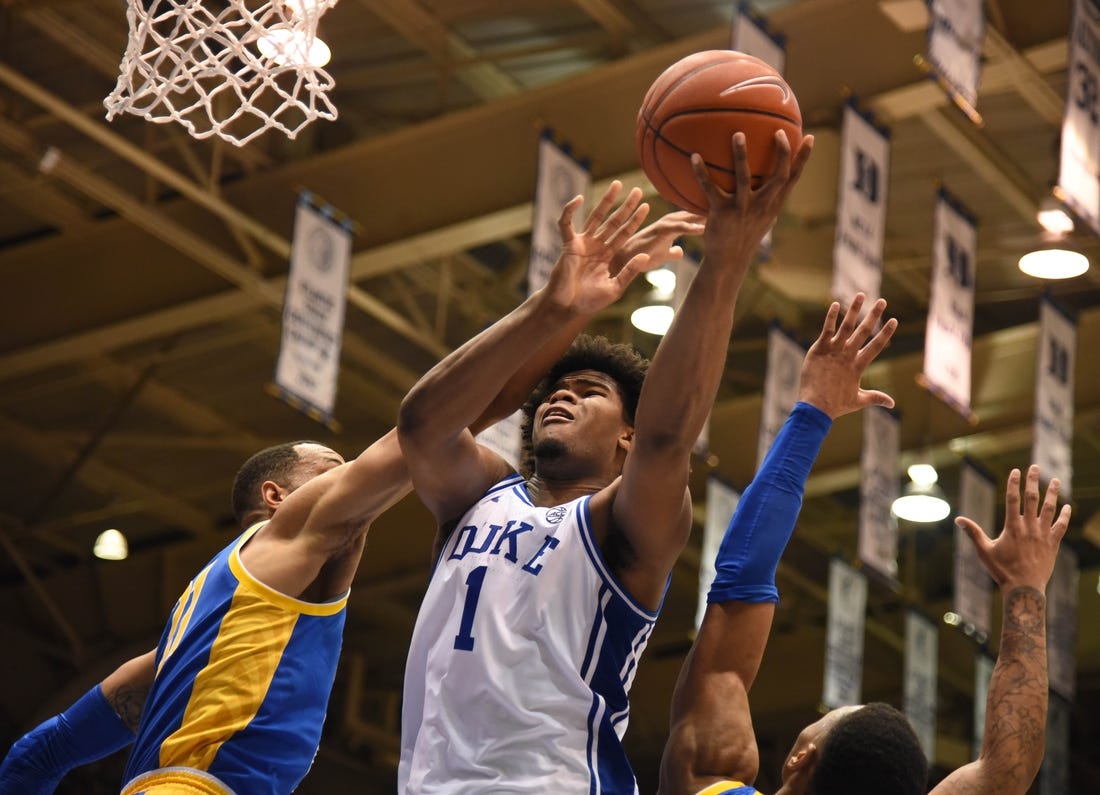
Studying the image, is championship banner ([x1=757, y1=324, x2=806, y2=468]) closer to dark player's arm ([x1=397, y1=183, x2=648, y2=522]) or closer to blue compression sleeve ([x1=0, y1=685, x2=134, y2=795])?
blue compression sleeve ([x1=0, y1=685, x2=134, y2=795])

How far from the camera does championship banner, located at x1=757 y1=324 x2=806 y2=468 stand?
13102 mm

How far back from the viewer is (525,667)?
4.01m

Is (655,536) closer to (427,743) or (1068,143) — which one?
(427,743)

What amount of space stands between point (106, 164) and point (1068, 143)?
7389mm

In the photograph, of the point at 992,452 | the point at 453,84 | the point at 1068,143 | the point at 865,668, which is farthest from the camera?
the point at 865,668

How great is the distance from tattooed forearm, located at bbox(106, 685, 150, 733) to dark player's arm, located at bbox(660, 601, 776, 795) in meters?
1.94

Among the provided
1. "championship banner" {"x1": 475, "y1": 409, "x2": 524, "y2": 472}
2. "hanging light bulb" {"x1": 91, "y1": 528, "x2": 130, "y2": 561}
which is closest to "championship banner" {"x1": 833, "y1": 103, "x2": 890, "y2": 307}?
"championship banner" {"x1": 475, "y1": 409, "x2": 524, "y2": 472}

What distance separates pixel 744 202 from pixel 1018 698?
59.0 inches

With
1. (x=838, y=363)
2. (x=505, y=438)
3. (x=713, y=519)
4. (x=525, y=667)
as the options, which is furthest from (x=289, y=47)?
(x=713, y=519)

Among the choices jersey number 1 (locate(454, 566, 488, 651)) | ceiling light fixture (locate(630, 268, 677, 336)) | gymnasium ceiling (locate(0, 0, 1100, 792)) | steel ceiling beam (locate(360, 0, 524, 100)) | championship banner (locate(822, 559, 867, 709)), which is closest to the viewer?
jersey number 1 (locate(454, 566, 488, 651))

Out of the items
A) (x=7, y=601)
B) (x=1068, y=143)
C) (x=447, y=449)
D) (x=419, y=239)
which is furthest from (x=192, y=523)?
(x=447, y=449)

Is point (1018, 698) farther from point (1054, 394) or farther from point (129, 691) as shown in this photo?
point (1054, 394)

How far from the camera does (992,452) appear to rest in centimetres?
1822

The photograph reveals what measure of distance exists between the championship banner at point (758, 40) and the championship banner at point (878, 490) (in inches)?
146
